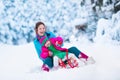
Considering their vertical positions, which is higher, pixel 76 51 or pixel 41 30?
pixel 41 30

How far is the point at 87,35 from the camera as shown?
2527 mm

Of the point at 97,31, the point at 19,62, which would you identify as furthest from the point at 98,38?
the point at 19,62

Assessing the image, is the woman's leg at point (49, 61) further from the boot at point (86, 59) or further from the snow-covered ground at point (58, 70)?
the boot at point (86, 59)

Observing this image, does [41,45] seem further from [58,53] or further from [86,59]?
[86,59]

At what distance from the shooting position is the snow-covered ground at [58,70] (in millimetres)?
2469

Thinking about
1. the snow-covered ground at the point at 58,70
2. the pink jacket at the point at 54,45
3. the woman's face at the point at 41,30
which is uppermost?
the woman's face at the point at 41,30

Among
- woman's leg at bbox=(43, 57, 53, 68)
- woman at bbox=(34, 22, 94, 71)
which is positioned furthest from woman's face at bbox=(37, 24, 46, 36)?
woman's leg at bbox=(43, 57, 53, 68)

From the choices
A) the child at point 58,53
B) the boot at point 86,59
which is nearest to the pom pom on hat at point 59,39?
the child at point 58,53

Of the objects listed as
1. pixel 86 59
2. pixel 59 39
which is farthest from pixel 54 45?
pixel 86 59

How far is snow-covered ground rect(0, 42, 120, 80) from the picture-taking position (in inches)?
97.2

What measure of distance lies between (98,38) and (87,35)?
6 centimetres

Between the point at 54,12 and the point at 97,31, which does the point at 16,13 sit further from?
the point at 97,31

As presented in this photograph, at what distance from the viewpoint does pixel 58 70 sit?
248 cm

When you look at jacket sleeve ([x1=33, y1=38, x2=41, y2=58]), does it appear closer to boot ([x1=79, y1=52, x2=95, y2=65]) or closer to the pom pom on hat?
the pom pom on hat
